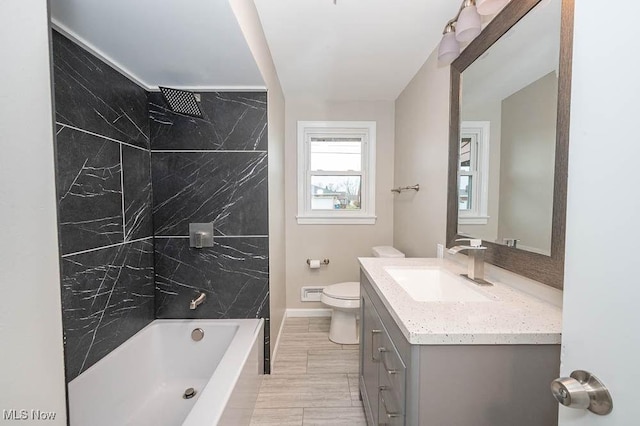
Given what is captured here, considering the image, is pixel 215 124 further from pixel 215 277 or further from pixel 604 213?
pixel 604 213

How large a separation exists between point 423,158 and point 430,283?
1.03 meters

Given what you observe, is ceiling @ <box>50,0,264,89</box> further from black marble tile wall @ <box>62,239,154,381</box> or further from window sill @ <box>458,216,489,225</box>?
window sill @ <box>458,216,489,225</box>

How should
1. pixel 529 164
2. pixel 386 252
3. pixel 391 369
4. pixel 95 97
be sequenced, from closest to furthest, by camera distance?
pixel 391 369 → pixel 529 164 → pixel 95 97 → pixel 386 252

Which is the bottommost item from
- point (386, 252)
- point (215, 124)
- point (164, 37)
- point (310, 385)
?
point (310, 385)

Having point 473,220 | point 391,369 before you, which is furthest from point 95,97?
point 473,220

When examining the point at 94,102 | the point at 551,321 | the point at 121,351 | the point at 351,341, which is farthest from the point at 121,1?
the point at 351,341

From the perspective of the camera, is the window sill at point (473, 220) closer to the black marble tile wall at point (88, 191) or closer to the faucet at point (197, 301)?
the faucet at point (197, 301)

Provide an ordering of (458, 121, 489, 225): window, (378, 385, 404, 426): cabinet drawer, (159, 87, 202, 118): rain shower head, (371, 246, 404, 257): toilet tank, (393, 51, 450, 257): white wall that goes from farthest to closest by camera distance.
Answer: (371, 246, 404, 257): toilet tank < (393, 51, 450, 257): white wall < (159, 87, 202, 118): rain shower head < (458, 121, 489, 225): window < (378, 385, 404, 426): cabinet drawer

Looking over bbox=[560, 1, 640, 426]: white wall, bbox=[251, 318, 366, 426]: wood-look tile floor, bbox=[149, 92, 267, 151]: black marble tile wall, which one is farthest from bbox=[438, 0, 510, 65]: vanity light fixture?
bbox=[251, 318, 366, 426]: wood-look tile floor

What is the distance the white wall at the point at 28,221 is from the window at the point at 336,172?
88.2 inches

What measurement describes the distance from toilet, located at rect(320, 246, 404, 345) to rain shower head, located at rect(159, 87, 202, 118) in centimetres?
172

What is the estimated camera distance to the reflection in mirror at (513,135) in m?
0.95

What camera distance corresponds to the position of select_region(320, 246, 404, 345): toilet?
2.15 m

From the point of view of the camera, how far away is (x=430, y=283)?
54.2 inches
